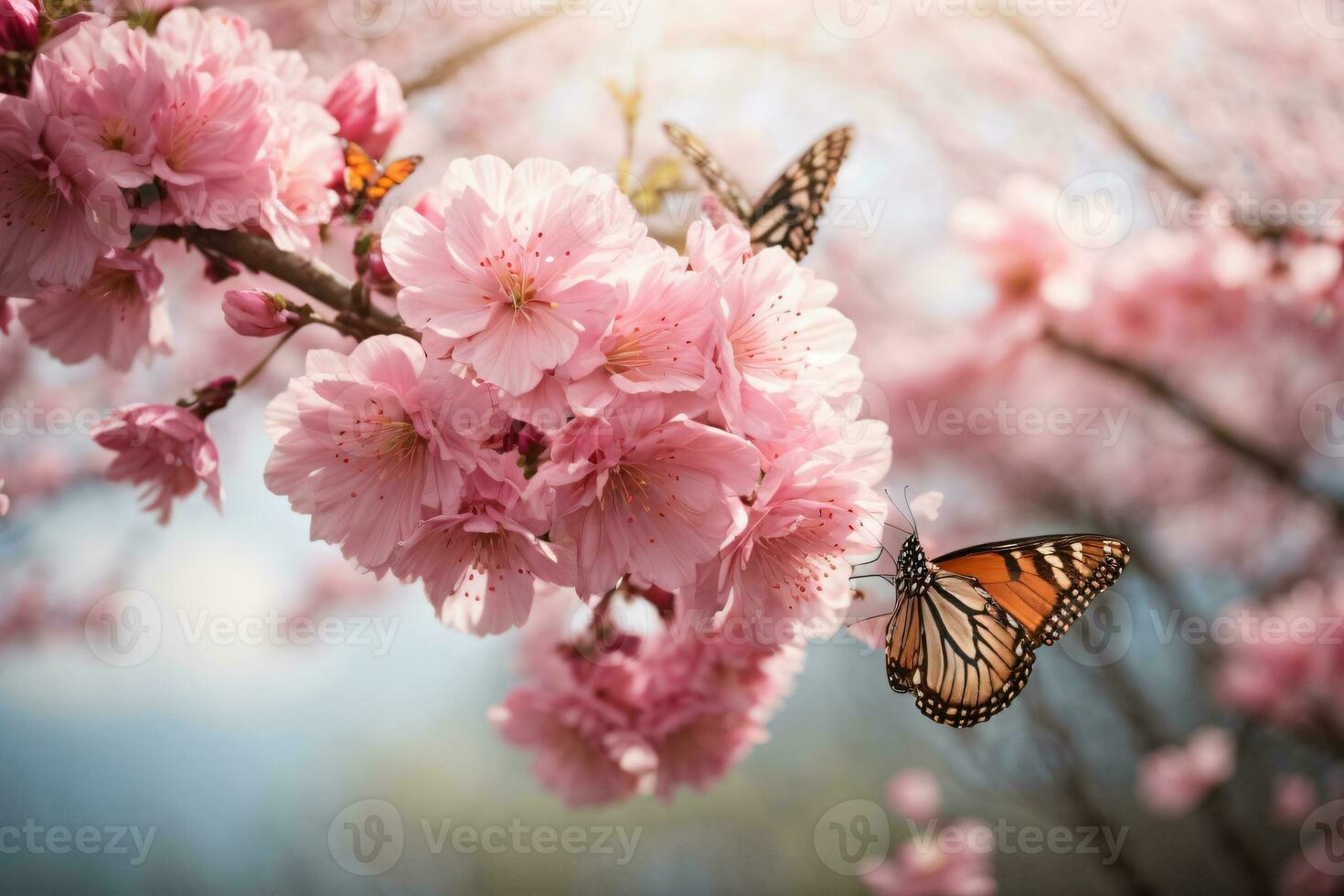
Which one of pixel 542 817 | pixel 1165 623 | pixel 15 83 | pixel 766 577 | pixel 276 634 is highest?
pixel 15 83

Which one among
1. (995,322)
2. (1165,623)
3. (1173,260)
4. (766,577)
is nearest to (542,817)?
(1165,623)

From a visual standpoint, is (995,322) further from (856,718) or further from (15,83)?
(856,718)

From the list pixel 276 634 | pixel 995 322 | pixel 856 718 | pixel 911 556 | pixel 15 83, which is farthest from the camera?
pixel 856 718
